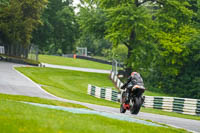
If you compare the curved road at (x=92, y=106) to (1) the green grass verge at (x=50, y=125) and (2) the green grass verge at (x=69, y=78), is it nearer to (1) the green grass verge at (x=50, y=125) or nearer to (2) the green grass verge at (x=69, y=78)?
(1) the green grass verge at (x=50, y=125)

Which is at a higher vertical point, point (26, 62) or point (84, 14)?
point (84, 14)

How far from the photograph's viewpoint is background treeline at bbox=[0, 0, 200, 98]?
129 feet

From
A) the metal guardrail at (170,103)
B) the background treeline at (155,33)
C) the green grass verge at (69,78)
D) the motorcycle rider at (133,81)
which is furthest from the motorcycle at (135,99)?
the background treeline at (155,33)

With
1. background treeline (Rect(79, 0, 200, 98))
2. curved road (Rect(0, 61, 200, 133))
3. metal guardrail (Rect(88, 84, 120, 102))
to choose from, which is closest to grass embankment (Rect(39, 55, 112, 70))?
background treeline (Rect(79, 0, 200, 98))

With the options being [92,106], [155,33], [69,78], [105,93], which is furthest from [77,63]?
[92,106]

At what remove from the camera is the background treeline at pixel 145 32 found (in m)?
39.4

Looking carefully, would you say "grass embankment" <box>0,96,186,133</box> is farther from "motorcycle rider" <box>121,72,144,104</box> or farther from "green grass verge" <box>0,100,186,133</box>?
"motorcycle rider" <box>121,72,144,104</box>

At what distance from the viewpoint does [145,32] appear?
39.0 m

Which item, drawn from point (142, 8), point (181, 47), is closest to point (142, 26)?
point (142, 8)

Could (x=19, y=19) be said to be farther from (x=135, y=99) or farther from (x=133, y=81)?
(x=135, y=99)

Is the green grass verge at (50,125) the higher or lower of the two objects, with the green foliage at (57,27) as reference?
lower

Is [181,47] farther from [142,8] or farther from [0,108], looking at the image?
[0,108]

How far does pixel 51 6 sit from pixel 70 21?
411 centimetres

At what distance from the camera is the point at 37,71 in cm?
4388
